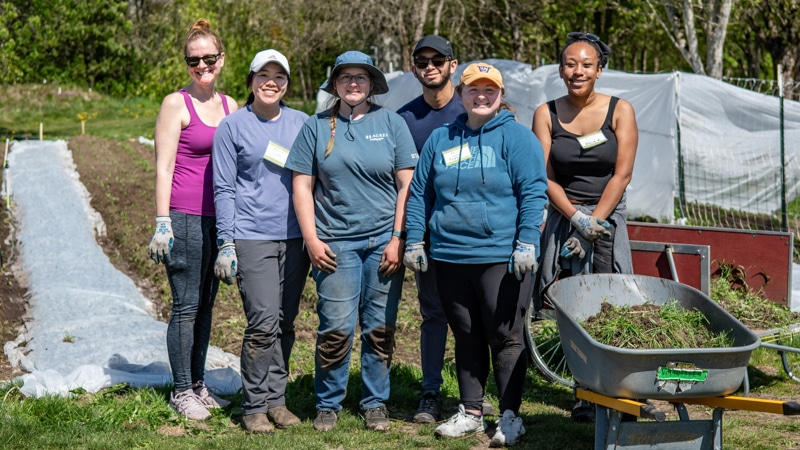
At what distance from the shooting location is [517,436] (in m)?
4.31

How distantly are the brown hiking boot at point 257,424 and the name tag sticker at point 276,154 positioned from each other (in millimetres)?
1255

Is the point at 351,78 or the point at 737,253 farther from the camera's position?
the point at 737,253

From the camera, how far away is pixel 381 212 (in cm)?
439

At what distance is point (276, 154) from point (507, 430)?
172 cm

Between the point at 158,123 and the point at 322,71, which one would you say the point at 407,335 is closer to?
the point at 158,123

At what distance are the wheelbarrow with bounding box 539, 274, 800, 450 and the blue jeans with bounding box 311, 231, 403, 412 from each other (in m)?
0.88

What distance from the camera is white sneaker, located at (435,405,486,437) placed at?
14.3ft

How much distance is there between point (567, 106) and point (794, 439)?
6.42ft

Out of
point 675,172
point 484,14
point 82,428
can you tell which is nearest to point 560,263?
point 82,428

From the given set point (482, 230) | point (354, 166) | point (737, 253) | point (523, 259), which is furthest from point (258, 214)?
point (737, 253)

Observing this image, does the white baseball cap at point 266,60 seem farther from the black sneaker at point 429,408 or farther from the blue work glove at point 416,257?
the black sneaker at point 429,408

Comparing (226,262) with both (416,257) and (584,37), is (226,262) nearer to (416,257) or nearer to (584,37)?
(416,257)

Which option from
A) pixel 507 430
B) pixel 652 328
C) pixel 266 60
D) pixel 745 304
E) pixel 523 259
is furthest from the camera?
pixel 745 304

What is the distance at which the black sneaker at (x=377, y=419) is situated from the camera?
453 centimetres
